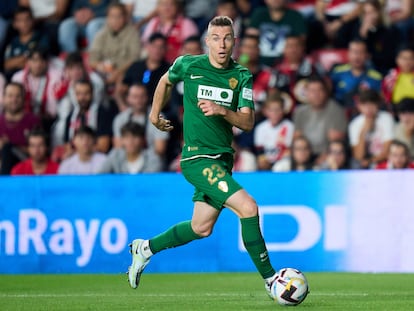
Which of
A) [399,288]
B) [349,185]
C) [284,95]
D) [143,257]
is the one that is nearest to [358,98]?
[284,95]

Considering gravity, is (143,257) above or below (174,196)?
above

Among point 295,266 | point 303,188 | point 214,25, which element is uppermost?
point 214,25

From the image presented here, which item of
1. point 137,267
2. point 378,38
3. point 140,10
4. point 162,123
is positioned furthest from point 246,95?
point 140,10

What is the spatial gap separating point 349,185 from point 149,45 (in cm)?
454

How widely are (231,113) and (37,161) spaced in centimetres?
704

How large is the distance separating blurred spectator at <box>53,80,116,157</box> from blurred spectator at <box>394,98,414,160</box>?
4238mm

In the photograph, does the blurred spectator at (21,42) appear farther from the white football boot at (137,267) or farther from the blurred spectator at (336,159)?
the white football boot at (137,267)

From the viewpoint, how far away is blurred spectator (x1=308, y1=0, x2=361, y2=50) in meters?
16.7

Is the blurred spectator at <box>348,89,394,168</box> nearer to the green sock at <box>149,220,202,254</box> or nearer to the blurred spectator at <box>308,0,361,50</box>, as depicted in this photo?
the blurred spectator at <box>308,0,361,50</box>

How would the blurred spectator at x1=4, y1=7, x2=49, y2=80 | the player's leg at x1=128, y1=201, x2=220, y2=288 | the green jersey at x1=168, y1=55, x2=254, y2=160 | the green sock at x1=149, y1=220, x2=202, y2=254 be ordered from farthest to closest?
1. the blurred spectator at x1=4, y1=7, x2=49, y2=80
2. the green sock at x1=149, y1=220, x2=202, y2=254
3. the player's leg at x1=128, y1=201, x2=220, y2=288
4. the green jersey at x1=168, y1=55, x2=254, y2=160

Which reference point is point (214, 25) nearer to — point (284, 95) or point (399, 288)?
point (399, 288)

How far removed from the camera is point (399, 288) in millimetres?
10570

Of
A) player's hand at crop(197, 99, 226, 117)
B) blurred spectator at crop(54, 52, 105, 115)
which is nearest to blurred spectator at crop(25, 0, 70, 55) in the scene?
blurred spectator at crop(54, 52, 105, 115)

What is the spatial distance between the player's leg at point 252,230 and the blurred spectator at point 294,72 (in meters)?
6.96
